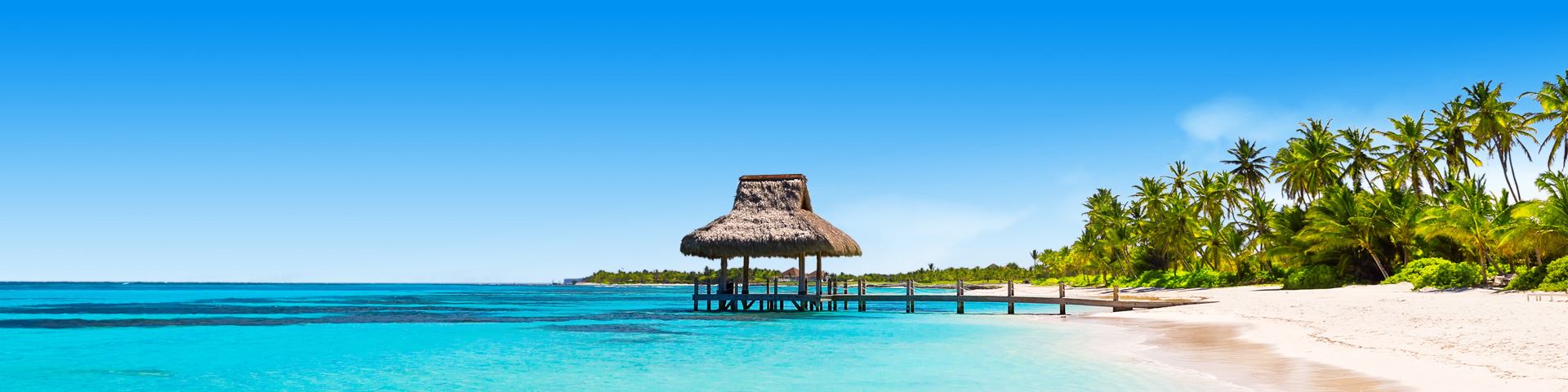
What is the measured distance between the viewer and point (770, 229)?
26.8 metres

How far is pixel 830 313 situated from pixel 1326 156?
23034 mm

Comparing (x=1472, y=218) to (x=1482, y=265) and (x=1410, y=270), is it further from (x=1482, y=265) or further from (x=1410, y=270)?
(x=1410, y=270)

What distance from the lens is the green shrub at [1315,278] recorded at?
31.8m

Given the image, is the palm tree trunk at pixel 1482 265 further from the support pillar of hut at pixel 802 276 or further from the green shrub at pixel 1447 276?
the support pillar of hut at pixel 802 276

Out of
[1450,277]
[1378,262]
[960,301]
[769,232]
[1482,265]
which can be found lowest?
[960,301]

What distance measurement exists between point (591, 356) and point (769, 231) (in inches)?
499

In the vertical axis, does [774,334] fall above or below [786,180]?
below

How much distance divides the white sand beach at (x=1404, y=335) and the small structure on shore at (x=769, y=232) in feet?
27.0

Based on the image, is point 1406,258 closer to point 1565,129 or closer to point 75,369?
point 1565,129

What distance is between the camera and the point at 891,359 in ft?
43.3

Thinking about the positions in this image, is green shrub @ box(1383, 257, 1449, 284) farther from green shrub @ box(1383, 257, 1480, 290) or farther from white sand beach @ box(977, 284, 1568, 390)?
white sand beach @ box(977, 284, 1568, 390)

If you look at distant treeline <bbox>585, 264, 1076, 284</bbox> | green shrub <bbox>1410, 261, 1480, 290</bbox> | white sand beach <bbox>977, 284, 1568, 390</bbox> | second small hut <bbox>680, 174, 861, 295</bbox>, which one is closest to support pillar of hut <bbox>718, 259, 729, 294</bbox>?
second small hut <bbox>680, 174, 861, 295</bbox>

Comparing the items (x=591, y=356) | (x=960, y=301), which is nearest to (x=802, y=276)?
(x=960, y=301)

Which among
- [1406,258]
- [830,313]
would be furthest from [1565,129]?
[830,313]
